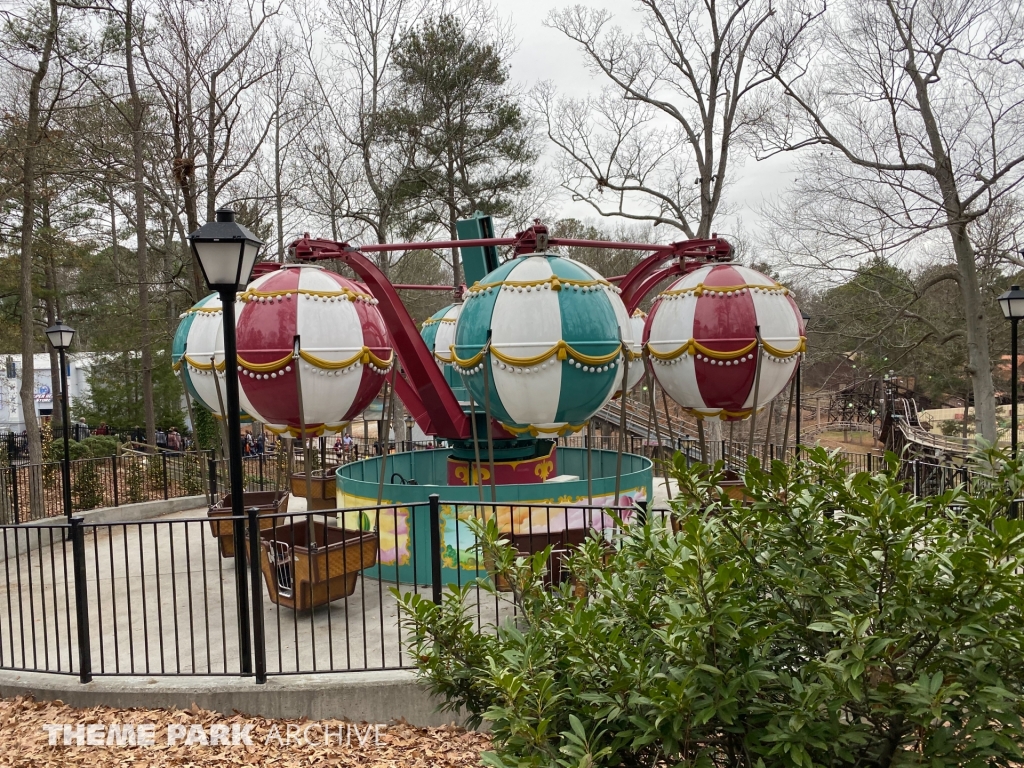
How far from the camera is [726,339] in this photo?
8.71 m

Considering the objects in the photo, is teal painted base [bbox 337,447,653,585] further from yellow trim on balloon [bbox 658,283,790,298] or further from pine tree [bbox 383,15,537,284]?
pine tree [bbox 383,15,537,284]

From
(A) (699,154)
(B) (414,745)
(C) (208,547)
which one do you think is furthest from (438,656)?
(A) (699,154)

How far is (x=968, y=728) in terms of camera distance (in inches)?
82.4

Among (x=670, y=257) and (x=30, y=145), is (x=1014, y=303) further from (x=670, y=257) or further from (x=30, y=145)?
(x=30, y=145)

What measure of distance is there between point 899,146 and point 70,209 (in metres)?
25.9

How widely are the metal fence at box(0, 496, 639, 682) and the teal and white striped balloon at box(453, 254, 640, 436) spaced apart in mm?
1181

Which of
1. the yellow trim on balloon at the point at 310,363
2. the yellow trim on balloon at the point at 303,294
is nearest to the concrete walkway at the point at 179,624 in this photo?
the yellow trim on balloon at the point at 310,363

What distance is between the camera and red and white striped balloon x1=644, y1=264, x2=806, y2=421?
28.6ft

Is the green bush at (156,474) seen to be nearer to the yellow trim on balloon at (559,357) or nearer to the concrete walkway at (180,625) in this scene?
the concrete walkway at (180,625)

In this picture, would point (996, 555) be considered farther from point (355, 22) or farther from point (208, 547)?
point (355, 22)

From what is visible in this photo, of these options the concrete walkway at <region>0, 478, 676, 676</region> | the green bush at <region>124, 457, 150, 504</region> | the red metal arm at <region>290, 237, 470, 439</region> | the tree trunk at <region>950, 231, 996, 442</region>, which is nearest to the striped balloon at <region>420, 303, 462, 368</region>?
the red metal arm at <region>290, 237, 470, 439</region>

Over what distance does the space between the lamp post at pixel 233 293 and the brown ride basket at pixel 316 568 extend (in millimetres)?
1131

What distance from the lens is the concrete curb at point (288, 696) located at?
5293 mm

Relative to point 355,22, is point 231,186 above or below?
below
